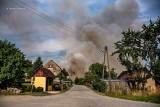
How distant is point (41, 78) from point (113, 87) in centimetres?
1379

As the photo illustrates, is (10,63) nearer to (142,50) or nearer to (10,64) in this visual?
(10,64)

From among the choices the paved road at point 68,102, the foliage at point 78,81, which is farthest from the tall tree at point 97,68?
the paved road at point 68,102

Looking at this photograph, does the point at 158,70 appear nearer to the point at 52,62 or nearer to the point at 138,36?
the point at 138,36

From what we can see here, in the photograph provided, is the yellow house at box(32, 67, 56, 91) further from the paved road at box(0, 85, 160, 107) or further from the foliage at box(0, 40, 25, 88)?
the paved road at box(0, 85, 160, 107)

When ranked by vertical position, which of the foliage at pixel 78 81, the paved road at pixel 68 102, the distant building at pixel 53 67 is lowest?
the paved road at pixel 68 102

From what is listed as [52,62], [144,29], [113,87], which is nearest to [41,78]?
[113,87]

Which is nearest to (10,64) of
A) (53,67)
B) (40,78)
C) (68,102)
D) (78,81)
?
(40,78)

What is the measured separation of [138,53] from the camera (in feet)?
138

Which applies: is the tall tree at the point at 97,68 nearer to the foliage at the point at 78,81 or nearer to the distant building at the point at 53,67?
the foliage at the point at 78,81

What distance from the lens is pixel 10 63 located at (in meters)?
32.9

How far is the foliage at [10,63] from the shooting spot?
32.6 meters

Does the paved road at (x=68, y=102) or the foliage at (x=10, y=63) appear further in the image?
the foliage at (x=10, y=63)

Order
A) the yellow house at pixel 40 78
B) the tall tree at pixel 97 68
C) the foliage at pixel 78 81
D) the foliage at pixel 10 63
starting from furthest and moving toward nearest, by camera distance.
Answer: the foliage at pixel 78 81, the tall tree at pixel 97 68, the yellow house at pixel 40 78, the foliage at pixel 10 63

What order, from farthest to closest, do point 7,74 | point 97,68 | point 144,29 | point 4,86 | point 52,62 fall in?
point 97,68, point 52,62, point 144,29, point 4,86, point 7,74
